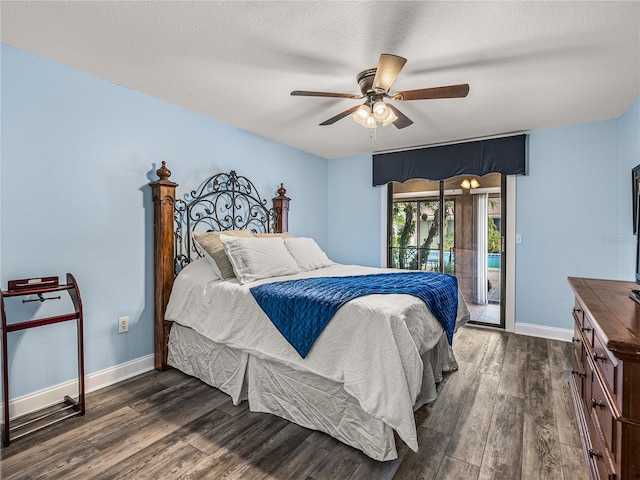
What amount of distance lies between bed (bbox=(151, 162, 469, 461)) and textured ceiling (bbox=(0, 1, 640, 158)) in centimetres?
86

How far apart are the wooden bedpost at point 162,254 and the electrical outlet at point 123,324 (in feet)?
0.71

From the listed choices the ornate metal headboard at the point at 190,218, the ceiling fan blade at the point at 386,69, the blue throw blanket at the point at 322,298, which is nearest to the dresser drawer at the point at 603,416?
the blue throw blanket at the point at 322,298

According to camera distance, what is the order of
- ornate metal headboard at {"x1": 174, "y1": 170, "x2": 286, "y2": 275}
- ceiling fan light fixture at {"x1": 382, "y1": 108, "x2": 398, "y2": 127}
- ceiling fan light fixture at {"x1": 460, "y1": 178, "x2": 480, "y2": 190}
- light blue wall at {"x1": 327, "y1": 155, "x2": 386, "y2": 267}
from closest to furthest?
ceiling fan light fixture at {"x1": 382, "y1": 108, "x2": 398, "y2": 127} < ornate metal headboard at {"x1": 174, "y1": 170, "x2": 286, "y2": 275} < ceiling fan light fixture at {"x1": 460, "y1": 178, "x2": 480, "y2": 190} < light blue wall at {"x1": 327, "y1": 155, "x2": 386, "y2": 267}

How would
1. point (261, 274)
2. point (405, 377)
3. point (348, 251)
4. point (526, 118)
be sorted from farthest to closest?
point (348, 251), point (526, 118), point (261, 274), point (405, 377)

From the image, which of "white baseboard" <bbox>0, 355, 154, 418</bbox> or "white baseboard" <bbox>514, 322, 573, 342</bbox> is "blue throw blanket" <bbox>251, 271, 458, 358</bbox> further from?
"white baseboard" <bbox>514, 322, 573, 342</bbox>

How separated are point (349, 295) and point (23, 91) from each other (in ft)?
8.08

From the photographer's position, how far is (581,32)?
187 cm

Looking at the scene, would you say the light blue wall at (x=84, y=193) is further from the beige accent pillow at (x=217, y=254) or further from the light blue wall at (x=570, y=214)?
the light blue wall at (x=570, y=214)

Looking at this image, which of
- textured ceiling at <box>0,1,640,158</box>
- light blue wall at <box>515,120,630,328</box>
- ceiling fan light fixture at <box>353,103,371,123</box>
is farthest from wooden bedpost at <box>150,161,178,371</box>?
light blue wall at <box>515,120,630,328</box>

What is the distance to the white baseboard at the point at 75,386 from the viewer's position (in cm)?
208

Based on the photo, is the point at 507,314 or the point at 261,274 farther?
the point at 507,314

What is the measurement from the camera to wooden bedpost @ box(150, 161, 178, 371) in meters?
2.74

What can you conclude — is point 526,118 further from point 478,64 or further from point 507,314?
point 507,314

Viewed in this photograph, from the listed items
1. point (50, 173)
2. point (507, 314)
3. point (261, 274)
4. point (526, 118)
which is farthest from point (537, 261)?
point (50, 173)
